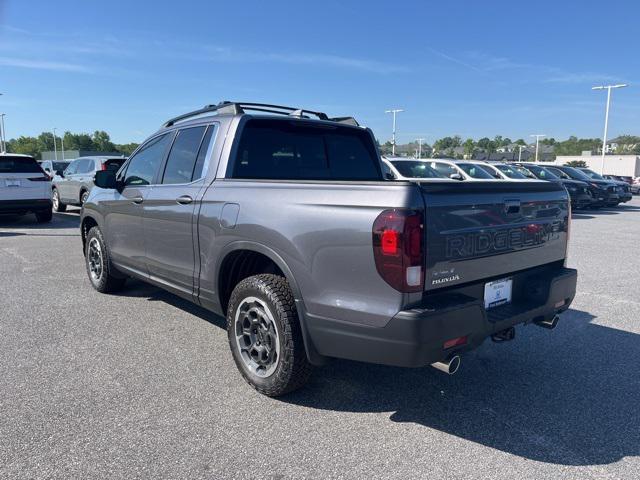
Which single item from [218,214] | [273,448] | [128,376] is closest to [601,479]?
[273,448]

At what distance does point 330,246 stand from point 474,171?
1353 centimetres

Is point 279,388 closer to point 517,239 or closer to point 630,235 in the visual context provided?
point 517,239

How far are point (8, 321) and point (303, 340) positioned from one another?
348cm

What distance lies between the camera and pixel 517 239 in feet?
10.5

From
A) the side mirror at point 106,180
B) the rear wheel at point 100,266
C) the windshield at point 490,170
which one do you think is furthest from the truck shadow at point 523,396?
the windshield at point 490,170

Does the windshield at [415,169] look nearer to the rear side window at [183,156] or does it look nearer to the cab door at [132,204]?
the cab door at [132,204]

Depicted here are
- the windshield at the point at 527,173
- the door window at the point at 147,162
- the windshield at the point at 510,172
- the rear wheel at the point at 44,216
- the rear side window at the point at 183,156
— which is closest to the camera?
the rear side window at the point at 183,156

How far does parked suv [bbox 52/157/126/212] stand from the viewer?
13517mm

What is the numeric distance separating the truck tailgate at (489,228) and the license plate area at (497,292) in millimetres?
59

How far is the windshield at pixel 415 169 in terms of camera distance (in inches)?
536

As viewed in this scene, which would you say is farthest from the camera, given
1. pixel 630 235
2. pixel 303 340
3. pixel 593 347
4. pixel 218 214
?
pixel 630 235

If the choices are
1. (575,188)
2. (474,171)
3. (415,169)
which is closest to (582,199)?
(575,188)

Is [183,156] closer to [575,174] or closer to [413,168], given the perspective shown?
[413,168]

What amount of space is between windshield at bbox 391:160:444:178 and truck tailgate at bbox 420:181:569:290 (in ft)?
32.9
